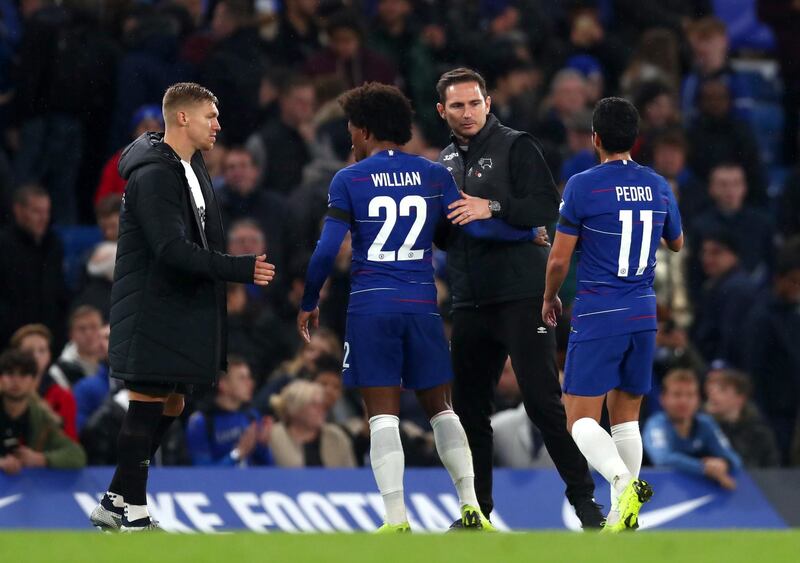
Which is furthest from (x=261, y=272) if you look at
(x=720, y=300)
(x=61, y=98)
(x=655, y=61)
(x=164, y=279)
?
(x=655, y=61)

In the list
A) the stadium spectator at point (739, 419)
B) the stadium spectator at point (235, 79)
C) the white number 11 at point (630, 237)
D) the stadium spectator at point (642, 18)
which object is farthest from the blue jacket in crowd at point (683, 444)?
the stadium spectator at point (642, 18)

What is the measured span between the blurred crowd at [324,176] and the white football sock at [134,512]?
2624 millimetres

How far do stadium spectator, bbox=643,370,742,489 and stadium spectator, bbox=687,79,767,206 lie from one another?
380 centimetres

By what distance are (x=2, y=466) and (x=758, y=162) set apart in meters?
7.37

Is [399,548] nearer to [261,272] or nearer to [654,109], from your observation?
[261,272]

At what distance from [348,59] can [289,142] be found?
3.82ft

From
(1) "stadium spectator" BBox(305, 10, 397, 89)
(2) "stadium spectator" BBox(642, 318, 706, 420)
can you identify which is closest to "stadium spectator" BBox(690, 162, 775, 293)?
(2) "stadium spectator" BBox(642, 318, 706, 420)

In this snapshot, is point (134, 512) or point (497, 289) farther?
point (497, 289)

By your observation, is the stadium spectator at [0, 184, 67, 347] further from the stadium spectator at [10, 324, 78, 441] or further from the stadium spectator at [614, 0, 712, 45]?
the stadium spectator at [614, 0, 712, 45]

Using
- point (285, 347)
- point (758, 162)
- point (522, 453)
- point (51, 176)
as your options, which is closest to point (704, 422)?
point (522, 453)

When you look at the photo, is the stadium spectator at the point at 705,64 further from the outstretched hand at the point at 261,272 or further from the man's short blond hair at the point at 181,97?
the outstretched hand at the point at 261,272

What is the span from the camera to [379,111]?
863 cm

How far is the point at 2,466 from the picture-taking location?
34.9 feet

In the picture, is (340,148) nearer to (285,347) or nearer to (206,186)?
(285,347)
